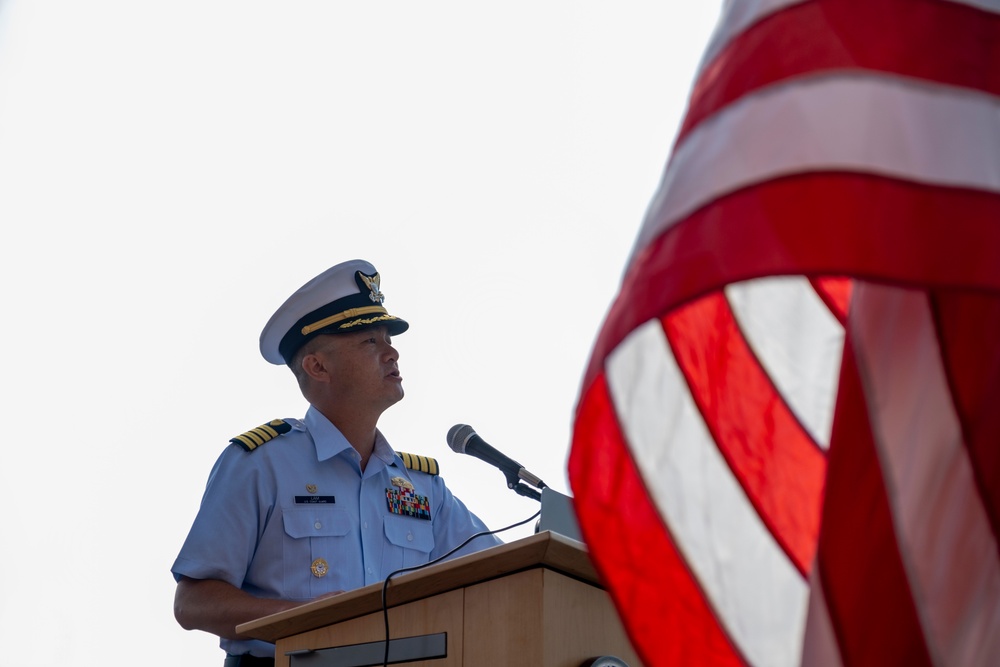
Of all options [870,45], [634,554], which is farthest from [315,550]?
[870,45]

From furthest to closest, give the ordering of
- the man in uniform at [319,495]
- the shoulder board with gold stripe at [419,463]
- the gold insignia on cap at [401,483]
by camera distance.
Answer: the shoulder board with gold stripe at [419,463] < the gold insignia on cap at [401,483] < the man in uniform at [319,495]

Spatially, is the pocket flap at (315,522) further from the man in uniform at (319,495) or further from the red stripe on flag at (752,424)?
the red stripe on flag at (752,424)

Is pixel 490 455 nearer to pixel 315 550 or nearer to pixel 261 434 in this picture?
pixel 315 550

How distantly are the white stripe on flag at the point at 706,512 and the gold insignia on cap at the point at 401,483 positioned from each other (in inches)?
90.7

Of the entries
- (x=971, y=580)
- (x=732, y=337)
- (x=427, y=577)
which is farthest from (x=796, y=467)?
(x=427, y=577)

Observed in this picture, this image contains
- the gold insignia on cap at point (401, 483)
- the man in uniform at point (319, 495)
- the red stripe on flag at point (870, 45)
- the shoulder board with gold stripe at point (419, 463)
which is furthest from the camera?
the shoulder board with gold stripe at point (419, 463)

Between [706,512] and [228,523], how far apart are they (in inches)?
81.1

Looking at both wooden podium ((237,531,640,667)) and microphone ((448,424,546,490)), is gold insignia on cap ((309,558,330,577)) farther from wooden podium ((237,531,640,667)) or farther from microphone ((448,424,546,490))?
wooden podium ((237,531,640,667))

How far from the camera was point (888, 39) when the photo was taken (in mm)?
1192

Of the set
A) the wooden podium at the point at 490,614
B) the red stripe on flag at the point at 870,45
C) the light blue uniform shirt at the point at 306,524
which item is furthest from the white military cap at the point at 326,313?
the red stripe on flag at the point at 870,45

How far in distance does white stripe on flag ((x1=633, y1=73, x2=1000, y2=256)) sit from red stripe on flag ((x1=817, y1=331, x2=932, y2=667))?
18 cm

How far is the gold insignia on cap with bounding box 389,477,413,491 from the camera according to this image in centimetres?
351

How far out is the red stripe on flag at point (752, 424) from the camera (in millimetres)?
1285

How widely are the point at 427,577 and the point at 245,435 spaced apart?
1.52 meters
